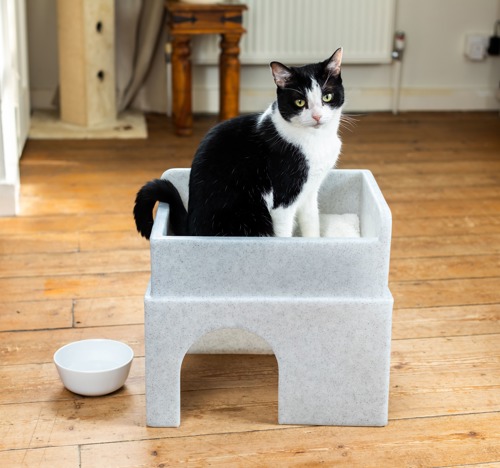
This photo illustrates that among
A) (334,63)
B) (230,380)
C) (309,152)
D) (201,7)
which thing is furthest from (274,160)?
(201,7)

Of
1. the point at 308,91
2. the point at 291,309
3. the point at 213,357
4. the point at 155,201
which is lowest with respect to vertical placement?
the point at 213,357

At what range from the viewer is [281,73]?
1582 mm

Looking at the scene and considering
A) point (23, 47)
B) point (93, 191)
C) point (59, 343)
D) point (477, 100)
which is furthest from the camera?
point (477, 100)

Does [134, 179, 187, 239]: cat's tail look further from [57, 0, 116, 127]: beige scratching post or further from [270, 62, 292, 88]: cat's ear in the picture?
[57, 0, 116, 127]: beige scratching post

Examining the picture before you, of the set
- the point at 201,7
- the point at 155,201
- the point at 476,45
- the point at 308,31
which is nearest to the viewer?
the point at 155,201

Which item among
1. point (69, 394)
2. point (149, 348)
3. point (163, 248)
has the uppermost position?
point (163, 248)

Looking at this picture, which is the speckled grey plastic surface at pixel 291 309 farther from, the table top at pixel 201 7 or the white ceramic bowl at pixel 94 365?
the table top at pixel 201 7

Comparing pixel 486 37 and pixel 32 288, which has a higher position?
pixel 486 37

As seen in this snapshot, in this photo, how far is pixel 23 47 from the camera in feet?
11.0

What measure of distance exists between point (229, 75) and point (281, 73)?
2.06m

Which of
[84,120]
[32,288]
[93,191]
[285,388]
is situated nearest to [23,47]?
[84,120]

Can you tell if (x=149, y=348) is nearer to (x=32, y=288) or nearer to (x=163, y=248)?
(x=163, y=248)

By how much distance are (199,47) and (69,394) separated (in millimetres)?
2494

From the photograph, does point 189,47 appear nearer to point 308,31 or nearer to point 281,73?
point 308,31
